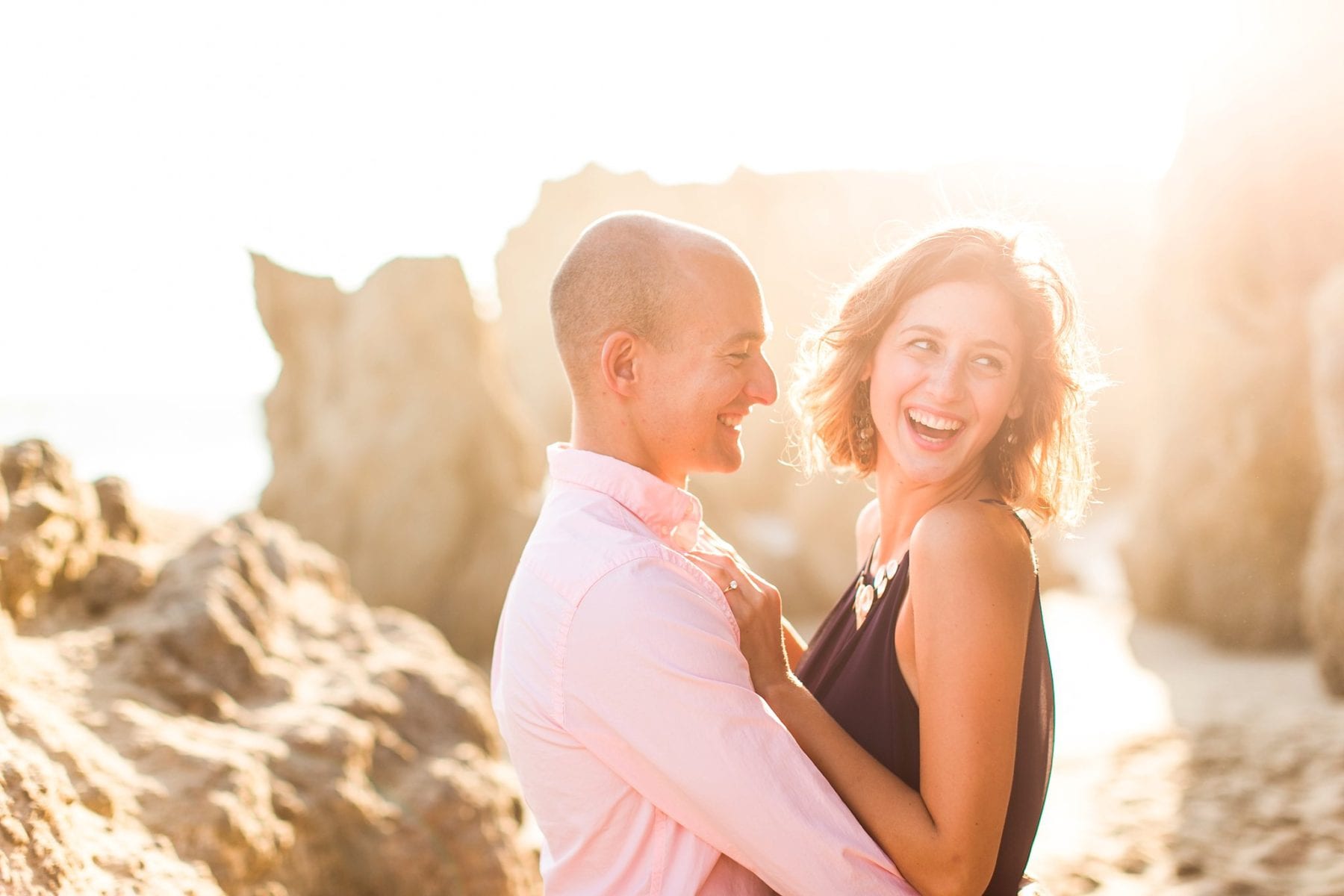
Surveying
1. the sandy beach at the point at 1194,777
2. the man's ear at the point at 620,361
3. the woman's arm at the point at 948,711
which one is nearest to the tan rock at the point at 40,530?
the man's ear at the point at 620,361

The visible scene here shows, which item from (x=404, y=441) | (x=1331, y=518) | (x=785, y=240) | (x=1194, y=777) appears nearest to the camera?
(x=1194, y=777)

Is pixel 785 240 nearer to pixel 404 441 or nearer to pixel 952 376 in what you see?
pixel 404 441

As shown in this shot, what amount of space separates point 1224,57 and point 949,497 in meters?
13.1

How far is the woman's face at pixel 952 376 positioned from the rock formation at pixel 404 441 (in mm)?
11436

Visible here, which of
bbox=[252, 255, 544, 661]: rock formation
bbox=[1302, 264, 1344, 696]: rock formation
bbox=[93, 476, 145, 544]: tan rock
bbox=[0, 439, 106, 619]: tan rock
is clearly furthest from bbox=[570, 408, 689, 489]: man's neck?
bbox=[252, 255, 544, 661]: rock formation

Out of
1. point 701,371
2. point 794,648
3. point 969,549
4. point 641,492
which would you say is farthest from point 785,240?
point 969,549

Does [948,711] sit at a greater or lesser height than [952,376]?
lesser

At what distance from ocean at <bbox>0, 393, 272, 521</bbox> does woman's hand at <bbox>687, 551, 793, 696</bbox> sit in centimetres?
3858

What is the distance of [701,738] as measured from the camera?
1.91 metres

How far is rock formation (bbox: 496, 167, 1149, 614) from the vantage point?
39.6 m

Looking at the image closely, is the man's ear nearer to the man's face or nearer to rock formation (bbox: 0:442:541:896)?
the man's face

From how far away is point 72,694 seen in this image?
3010 mm

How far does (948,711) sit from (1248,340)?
12.1 metres

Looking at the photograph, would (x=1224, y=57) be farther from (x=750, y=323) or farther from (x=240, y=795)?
(x=240, y=795)
